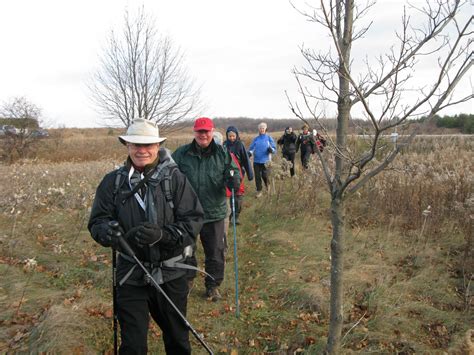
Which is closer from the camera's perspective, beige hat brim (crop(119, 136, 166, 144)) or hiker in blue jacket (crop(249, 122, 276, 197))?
beige hat brim (crop(119, 136, 166, 144))

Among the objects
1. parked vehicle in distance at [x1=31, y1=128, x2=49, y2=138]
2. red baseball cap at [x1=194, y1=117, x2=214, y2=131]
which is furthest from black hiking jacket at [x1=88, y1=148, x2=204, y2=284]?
parked vehicle in distance at [x1=31, y1=128, x2=49, y2=138]

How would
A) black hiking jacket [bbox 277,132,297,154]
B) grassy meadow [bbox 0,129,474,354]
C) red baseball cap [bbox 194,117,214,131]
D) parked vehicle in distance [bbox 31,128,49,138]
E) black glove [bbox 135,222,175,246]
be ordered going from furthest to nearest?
parked vehicle in distance [bbox 31,128,49,138]
black hiking jacket [bbox 277,132,297,154]
red baseball cap [bbox 194,117,214,131]
grassy meadow [bbox 0,129,474,354]
black glove [bbox 135,222,175,246]

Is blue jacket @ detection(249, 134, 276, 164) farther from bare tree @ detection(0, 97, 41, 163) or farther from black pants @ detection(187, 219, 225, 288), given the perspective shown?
bare tree @ detection(0, 97, 41, 163)

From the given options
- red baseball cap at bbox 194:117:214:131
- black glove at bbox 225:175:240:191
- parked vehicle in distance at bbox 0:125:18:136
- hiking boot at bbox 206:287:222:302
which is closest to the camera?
red baseball cap at bbox 194:117:214:131

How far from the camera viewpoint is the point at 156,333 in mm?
4098

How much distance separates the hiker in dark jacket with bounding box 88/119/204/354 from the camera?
108 inches

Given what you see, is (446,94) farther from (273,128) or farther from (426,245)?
(273,128)

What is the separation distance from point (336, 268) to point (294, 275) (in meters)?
2.51

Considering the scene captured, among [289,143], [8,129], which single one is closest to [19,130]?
[8,129]

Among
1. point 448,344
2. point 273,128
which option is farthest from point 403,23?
point 273,128

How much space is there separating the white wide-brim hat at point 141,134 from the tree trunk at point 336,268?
1535 mm

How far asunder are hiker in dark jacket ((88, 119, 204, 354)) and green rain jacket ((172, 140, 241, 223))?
153cm

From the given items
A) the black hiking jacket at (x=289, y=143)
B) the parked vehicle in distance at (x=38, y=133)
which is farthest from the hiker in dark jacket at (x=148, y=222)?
the parked vehicle in distance at (x=38, y=133)

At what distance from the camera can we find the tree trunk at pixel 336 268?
2822 mm
